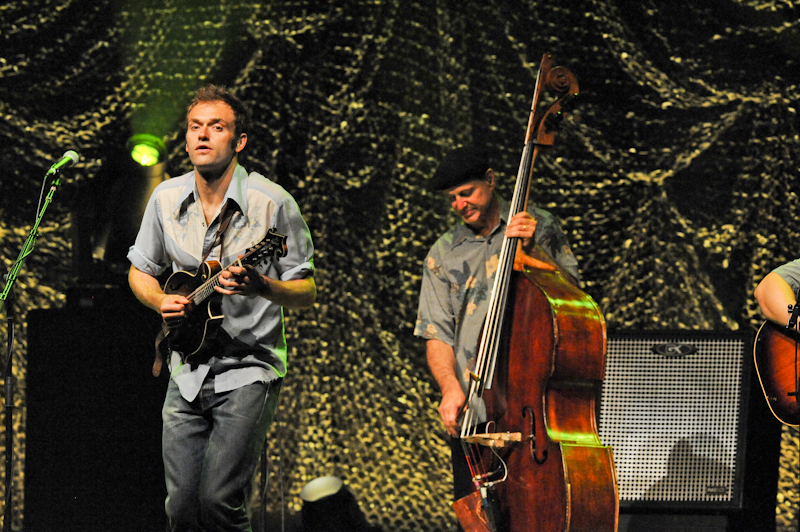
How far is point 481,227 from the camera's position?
3229mm

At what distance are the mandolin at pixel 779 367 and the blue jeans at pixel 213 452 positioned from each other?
73.3 inches

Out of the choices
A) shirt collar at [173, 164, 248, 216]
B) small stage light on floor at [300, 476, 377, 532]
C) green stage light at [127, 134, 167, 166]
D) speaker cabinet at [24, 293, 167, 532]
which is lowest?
small stage light on floor at [300, 476, 377, 532]

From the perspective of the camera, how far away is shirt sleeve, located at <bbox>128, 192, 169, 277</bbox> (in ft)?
9.84

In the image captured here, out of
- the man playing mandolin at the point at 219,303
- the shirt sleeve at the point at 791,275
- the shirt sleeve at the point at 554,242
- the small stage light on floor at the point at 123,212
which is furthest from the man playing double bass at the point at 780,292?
the small stage light on floor at the point at 123,212

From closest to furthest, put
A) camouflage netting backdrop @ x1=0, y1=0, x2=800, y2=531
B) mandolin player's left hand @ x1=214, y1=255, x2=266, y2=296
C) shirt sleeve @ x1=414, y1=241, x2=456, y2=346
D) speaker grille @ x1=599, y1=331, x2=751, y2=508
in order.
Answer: mandolin player's left hand @ x1=214, y1=255, x2=266, y2=296
shirt sleeve @ x1=414, y1=241, x2=456, y2=346
speaker grille @ x1=599, y1=331, x2=751, y2=508
camouflage netting backdrop @ x1=0, y1=0, x2=800, y2=531

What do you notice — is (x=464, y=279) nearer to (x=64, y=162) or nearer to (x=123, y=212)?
(x=64, y=162)

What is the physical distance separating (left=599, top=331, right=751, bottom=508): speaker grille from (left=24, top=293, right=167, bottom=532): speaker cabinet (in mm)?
1876

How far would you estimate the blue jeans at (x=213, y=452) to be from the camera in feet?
8.70

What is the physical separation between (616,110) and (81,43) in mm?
2818

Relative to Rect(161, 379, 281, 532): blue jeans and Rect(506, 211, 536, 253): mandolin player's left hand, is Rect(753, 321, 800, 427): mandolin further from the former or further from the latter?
Rect(161, 379, 281, 532): blue jeans

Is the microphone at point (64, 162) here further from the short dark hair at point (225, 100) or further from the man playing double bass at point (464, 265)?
the man playing double bass at point (464, 265)

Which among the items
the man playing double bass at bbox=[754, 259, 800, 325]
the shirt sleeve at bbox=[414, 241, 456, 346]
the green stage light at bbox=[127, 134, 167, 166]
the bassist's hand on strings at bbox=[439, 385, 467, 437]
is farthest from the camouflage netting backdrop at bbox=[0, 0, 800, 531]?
the bassist's hand on strings at bbox=[439, 385, 467, 437]

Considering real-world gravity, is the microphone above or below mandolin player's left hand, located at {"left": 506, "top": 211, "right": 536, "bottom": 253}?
above

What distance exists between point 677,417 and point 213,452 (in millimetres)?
1784
